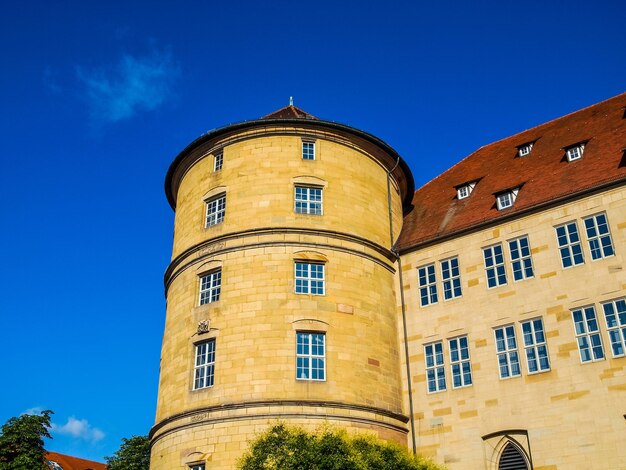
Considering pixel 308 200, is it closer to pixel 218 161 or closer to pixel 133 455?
pixel 218 161

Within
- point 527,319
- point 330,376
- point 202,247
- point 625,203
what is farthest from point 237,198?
point 625,203

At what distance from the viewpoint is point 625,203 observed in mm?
24234

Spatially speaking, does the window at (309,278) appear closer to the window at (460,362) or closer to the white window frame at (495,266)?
the window at (460,362)

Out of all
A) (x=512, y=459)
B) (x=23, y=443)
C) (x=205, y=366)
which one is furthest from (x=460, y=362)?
(x=23, y=443)

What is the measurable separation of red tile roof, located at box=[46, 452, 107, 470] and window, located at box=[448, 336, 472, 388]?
49.1 m

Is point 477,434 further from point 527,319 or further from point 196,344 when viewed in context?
point 196,344

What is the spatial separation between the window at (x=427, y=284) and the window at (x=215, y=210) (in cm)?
878

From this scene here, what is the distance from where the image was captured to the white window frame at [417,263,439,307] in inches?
1113

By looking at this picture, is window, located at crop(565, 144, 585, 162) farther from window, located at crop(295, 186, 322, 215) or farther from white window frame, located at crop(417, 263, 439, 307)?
window, located at crop(295, 186, 322, 215)

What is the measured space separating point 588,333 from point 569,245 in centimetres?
341

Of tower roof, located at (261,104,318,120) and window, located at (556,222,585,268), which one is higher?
tower roof, located at (261,104,318,120)

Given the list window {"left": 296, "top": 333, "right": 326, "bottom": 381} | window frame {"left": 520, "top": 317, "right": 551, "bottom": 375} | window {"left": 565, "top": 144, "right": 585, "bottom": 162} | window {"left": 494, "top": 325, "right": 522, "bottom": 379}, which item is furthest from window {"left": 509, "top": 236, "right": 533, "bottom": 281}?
window {"left": 296, "top": 333, "right": 326, "bottom": 381}

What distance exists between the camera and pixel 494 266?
26859 millimetres

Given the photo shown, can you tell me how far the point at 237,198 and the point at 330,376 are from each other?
8534 millimetres
